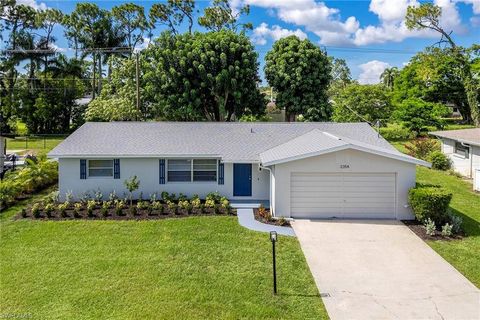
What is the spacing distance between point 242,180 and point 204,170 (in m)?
1.75

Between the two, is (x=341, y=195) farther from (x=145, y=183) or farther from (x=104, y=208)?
(x=104, y=208)

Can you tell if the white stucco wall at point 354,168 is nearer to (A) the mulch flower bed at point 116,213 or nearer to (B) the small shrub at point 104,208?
(A) the mulch flower bed at point 116,213

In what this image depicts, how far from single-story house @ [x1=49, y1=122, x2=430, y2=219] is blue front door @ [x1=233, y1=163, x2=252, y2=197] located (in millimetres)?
44

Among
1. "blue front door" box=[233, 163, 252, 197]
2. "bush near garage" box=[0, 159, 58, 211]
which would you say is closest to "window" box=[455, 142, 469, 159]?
"blue front door" box=[233, 163, 252, 197]

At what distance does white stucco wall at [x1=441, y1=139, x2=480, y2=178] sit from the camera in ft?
68.3

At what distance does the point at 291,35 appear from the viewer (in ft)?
111

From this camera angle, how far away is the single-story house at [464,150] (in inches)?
812

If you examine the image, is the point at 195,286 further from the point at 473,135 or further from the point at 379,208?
the point at 473,135

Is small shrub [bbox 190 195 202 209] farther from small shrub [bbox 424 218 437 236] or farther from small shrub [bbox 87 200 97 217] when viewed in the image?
small shrub [bbox 424 218 437 236]

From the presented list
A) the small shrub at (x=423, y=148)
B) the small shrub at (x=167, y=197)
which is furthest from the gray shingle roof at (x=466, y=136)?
the small shrub at (x=167, y=197)

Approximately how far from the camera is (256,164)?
16.9 meters

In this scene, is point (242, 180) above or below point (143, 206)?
above

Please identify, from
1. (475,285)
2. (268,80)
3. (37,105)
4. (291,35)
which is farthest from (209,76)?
(475,285)

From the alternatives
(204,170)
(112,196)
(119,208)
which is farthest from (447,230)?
(112,196)
